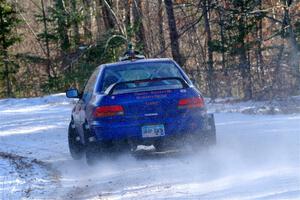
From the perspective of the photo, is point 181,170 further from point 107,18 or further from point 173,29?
point 107,18

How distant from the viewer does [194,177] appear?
8.22 m

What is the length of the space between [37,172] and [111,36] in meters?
19.0

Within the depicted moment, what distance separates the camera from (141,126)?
31.5 ft

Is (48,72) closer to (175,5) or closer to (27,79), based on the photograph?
(27,79)

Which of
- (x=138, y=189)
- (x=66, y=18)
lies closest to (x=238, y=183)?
(x=138, y=189)

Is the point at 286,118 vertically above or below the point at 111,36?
below

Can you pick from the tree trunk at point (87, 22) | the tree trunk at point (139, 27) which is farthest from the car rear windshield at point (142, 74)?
the tree trunk at point (87, 22)

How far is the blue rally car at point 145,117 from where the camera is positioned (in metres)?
9.58

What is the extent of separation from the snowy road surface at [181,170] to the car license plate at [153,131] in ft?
1.41

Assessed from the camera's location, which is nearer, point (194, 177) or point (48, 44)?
point (194, 177)

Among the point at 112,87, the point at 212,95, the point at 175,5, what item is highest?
the point at 175,5

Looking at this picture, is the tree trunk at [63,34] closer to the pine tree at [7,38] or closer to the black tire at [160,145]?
the pine tree at [7,38]

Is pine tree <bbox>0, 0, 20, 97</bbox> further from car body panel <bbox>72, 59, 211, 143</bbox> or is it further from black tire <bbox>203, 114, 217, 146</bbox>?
black tire <bbox>203, 114, 217, 146</bbox>

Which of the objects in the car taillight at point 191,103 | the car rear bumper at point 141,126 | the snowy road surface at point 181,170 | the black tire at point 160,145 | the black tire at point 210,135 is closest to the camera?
the snowy road surface at point 181,170
